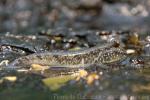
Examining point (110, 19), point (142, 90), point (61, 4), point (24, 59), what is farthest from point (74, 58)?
point (61, 4)

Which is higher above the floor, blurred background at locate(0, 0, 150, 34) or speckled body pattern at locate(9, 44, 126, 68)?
blurred background at locate(0, 0, 150, 34)

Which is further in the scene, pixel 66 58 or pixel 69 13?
pixel 69 13

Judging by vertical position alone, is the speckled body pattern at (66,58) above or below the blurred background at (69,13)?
below

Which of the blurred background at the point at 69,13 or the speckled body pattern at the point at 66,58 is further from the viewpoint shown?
the blurred background at the point at 69,13

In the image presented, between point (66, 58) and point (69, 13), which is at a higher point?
point (69, 13)

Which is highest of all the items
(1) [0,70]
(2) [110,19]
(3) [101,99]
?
(2) [110,19]

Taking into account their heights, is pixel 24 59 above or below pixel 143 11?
below

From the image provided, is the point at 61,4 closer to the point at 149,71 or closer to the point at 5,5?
the point at 5,5

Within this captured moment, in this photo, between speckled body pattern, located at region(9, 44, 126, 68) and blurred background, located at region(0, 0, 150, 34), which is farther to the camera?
blurred background, located at region(0, 0, 150, 34)
